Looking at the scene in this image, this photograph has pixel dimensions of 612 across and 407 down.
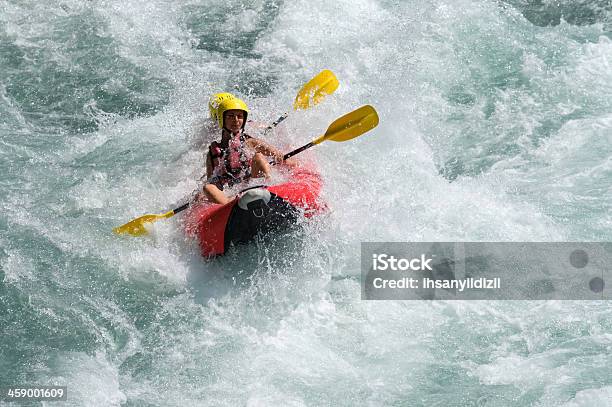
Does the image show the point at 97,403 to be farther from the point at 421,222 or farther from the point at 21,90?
the point at 21,90

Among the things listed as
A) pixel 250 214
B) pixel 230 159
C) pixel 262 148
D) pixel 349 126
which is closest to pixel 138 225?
pixel 230 159

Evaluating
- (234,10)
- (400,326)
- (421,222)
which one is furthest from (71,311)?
(234,10)

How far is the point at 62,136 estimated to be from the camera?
24.8ft

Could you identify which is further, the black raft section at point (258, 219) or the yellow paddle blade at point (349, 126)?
the yellow paddle blade at point (349, 126)

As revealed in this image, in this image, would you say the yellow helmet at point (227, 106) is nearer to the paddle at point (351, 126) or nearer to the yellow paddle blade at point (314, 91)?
the paddle at point (351, 126)

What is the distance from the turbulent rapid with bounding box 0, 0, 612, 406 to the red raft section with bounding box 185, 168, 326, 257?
6.0 inches

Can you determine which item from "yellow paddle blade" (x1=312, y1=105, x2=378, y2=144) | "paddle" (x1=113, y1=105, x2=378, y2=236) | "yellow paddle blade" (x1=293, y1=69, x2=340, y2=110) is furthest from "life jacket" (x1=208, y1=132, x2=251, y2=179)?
"yellow paddle blade" (x1=293, y1=69, x2=340, y2=110)

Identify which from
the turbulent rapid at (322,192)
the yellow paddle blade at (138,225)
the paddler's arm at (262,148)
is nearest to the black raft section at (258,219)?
the turbulent rapid at (322,192)

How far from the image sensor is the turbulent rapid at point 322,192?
4.91 meters

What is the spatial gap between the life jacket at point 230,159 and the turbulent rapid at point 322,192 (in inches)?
17.4

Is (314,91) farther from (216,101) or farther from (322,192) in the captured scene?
(322,192)

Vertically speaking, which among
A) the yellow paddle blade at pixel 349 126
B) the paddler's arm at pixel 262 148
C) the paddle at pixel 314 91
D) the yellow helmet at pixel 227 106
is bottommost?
the paddler's arm at pixel 262 148

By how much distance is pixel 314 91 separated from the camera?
7121 mm

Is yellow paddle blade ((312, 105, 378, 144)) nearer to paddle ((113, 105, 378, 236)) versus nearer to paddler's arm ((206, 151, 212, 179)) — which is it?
paddle ((113, 105, 378, 236))
